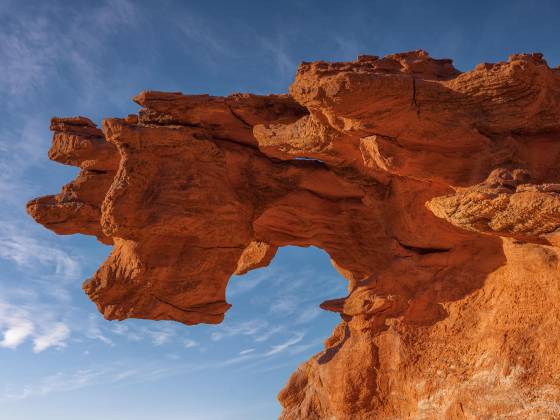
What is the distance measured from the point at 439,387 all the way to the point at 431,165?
379 centimetres

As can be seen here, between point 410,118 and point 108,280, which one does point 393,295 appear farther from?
point 108,280

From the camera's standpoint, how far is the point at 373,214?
492 inches

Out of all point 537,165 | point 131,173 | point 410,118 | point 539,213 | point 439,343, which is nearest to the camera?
point 539,213

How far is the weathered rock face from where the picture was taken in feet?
28.4

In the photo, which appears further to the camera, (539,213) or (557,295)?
(557,295)

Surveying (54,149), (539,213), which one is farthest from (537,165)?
(54,149)

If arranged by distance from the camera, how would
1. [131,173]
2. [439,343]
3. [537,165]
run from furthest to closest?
[131,173] < [439,343] < [537,165]

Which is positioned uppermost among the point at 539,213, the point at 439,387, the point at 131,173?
the point at 131,173

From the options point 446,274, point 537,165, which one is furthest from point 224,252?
point 537,165

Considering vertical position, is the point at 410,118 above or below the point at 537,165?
above

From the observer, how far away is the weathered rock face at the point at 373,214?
28.4ft

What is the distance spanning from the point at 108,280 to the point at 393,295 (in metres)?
5.59

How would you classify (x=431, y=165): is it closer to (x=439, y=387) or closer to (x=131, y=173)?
(x=439, y=387)

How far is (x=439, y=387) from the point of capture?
988 cm
